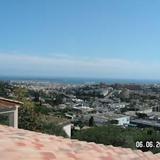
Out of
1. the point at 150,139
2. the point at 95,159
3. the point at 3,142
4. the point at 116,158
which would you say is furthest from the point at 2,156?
the point at 150,139

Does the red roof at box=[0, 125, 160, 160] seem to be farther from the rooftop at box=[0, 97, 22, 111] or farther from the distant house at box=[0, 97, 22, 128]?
the distant house at box=[0, 97, 22, 128]

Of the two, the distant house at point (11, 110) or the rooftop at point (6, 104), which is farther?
the distant house at point (11, 110)

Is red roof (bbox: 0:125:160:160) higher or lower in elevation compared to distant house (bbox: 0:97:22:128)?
higher
